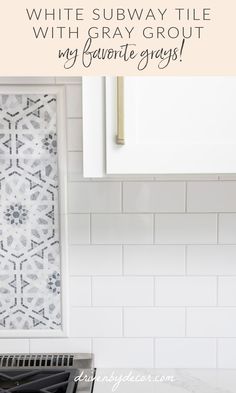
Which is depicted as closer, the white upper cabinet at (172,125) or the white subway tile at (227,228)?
the white upper cabinet at (172,125)

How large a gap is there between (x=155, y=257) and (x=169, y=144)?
45 cm

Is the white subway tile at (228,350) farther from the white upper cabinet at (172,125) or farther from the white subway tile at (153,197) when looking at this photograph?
the white upper cabinet at (172,125)

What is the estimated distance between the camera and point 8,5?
2.65 ft

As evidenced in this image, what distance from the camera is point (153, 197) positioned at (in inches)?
46.2

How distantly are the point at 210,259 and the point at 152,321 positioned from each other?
9.4 inches

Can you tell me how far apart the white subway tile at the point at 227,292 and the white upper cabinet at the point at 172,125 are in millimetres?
476

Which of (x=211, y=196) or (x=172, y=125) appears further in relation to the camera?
(x=211, y=196)

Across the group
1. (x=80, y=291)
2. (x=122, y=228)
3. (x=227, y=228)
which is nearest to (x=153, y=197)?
(x=122, y=228)

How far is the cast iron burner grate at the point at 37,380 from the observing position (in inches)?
42.3

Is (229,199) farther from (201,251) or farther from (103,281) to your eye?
(103,281)

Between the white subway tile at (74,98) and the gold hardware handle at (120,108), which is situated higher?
the white subway tile at (74,98)

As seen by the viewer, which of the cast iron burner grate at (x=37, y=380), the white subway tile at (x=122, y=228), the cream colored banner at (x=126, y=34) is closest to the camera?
the cream colored banner at (x=126, y=34)

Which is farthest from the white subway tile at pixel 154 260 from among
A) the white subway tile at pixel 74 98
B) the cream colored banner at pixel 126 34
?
the cream colored banner at pixel 126 34

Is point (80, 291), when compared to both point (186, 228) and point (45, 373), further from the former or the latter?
point (186, 228)
